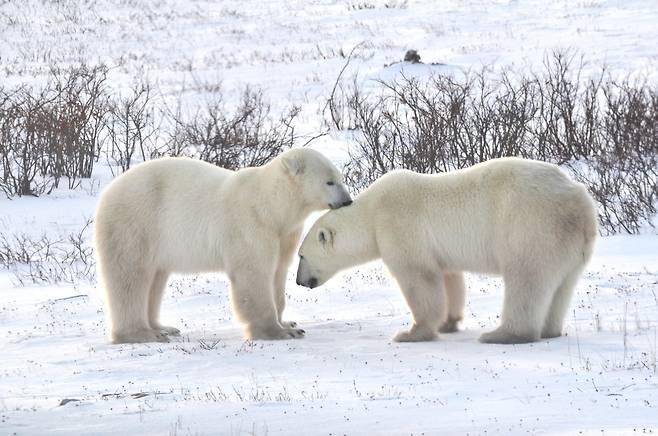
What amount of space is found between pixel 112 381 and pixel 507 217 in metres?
2.37

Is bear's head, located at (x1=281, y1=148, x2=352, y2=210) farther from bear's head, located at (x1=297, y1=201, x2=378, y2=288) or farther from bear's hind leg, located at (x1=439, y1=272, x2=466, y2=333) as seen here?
bear's hind leg, located at (x1=439, y1=272, x2=466, y2=333)

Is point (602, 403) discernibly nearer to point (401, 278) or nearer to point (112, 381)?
point (401, 278)

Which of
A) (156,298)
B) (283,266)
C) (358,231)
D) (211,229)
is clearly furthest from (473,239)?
(156,298)

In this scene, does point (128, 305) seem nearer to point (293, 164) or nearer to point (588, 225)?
point (293, 164)

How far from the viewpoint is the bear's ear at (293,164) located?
6.54m

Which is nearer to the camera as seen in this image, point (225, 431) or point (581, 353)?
point (225, 431)

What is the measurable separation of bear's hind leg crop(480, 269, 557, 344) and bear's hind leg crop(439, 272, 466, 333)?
2.06 feet

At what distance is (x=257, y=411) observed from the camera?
4633 millimetres

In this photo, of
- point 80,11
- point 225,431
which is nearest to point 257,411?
point 225,431

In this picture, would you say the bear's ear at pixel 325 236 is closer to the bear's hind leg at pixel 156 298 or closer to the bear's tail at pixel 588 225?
the bear's hind leg at pixel 156 298

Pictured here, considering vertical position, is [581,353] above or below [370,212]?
below

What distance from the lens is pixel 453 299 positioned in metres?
6.75

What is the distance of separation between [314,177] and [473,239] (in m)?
1.07

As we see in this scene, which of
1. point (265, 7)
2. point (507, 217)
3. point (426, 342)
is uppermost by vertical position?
point (265, 7)
